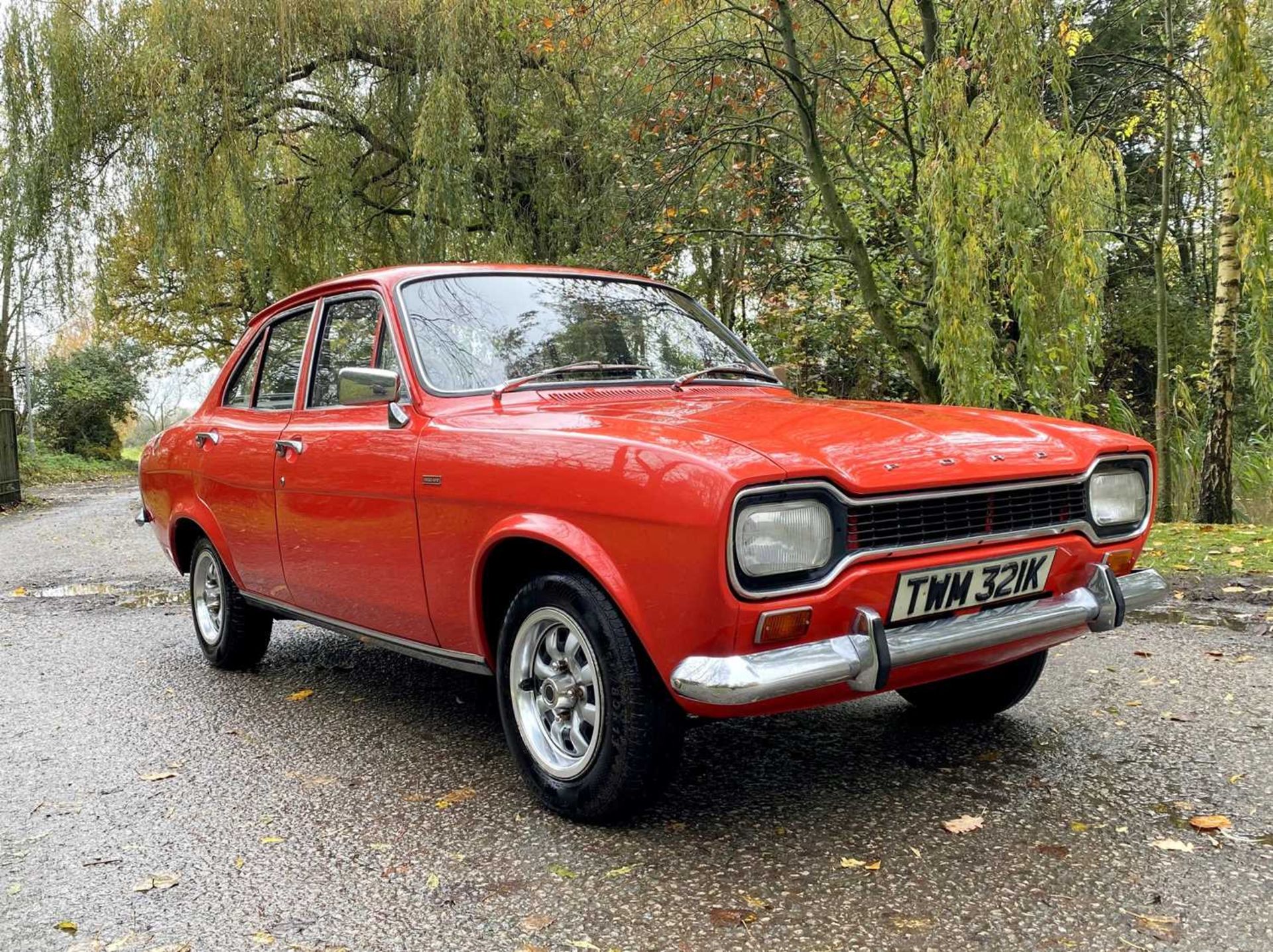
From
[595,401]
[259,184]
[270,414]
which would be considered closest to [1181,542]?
[595,401]

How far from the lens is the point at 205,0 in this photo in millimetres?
11789

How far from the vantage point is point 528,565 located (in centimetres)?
328

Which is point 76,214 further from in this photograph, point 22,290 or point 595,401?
point 595,401

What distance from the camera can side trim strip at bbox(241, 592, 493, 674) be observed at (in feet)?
11.5

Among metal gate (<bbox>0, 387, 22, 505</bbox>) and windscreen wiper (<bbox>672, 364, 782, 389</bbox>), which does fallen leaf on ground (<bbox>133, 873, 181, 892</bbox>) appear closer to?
windscreen wiper (<bbox>672, 364, 782, 389</bbox>)

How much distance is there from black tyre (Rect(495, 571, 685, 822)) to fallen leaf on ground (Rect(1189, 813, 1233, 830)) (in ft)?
4.90

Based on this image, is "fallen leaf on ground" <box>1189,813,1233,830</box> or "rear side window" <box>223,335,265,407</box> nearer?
"fallen leaf on ground" <box>1189,813,1233,830</box>

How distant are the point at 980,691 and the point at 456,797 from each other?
1976 millimetres

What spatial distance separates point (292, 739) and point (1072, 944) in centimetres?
293

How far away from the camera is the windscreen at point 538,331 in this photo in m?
3.79

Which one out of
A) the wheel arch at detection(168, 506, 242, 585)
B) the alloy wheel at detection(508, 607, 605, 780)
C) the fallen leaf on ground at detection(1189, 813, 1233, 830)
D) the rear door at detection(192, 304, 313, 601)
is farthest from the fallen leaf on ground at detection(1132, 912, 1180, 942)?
the wheel arch at detection(168, 506, 242, 585)

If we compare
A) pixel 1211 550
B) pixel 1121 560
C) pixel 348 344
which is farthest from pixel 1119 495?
pixel 1211 550

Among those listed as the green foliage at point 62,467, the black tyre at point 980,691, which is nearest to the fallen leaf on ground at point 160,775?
the black tyre at point 980,691

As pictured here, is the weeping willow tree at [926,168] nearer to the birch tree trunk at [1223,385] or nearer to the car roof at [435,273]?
the birch tree trunk at [1223,385]
